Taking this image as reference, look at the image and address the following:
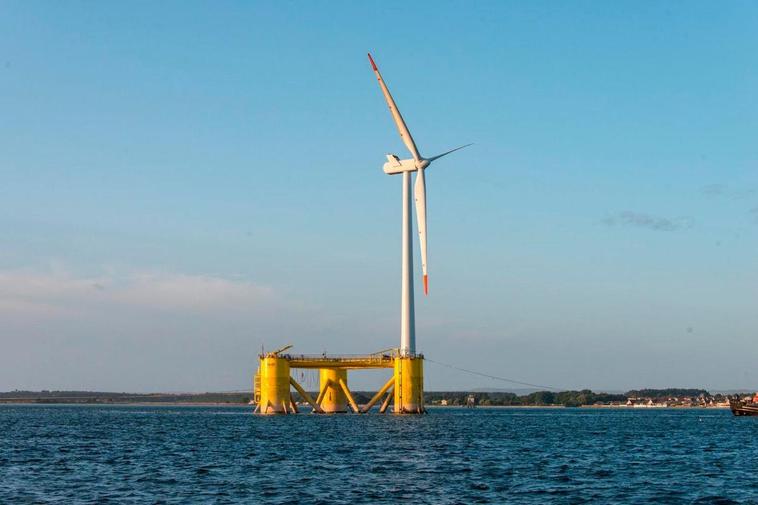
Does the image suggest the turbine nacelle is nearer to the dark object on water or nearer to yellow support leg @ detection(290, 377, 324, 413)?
yellow support leg @ detection(290, 377, 324, 413)

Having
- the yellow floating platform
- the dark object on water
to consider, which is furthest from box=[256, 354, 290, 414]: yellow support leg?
the dark object on water

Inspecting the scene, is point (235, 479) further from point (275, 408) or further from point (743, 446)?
point (275, 408)

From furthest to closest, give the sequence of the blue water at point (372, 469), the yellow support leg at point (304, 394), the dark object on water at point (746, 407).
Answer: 1. the dark object on water at point (746, 407)
2. the yellow support leg at point (304, 394)
3. the blue water at point (372, 469)

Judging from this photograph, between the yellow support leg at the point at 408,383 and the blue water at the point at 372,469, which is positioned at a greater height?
the yellow support leg at the point at 408,383

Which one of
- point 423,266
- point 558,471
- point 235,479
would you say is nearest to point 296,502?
point 235,479

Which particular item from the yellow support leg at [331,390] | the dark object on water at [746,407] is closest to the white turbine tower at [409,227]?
the yellow support leg at [331,390]

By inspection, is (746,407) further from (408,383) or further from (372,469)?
(372,469)

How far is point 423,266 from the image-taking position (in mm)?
133625

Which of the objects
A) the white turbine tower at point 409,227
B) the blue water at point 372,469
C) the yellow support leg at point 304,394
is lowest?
the blue water at point 372,469

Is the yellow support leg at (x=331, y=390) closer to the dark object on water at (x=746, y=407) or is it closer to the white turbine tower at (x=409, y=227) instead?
the white turbine tower at (x=409, y=227)

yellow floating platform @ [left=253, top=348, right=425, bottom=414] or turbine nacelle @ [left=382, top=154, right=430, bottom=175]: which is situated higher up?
turbine nacelle @ [left=382, top=154, right=430, bottom=175]

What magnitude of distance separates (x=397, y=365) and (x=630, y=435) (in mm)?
37513

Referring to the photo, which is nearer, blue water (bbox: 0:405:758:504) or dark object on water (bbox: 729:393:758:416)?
blue water (bbox: 0:405:758:504)

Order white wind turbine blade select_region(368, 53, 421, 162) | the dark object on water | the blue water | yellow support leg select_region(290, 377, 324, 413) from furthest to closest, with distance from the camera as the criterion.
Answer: the dark object on water → yellow support leg select_region(290, 377, 324, 413) → white wind turbine blade select_region(368, 53, 421, 162) → the blue water
